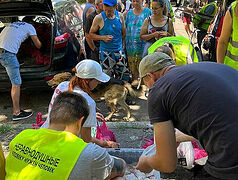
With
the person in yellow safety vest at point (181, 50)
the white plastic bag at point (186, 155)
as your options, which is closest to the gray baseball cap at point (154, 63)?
the person in yellow safety vest at point (181, 50)

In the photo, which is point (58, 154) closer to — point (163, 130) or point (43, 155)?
point (43, 155)

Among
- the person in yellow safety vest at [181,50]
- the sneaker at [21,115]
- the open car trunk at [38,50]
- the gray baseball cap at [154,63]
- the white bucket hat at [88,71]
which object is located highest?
the gray baseball cap at [154,63]

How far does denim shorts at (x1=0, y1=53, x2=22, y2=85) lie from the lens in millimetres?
4074

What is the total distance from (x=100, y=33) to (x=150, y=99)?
3091 mm

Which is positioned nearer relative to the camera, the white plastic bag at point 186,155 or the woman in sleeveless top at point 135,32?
the white plastic bag at point 186,155

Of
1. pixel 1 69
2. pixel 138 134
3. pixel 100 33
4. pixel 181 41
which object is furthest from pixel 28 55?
pixel 181 41

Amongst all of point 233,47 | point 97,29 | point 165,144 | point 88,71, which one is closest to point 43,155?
point 165,144

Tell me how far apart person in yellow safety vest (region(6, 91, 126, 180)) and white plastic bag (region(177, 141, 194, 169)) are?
1148mm

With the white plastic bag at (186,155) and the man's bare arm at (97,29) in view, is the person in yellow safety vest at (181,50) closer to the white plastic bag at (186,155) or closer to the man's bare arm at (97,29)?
the white plastic bag at (186,155)

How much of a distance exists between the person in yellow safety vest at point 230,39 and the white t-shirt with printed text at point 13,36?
2.98 meters

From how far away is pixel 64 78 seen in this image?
3377 millimetres

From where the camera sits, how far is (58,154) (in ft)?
5.01

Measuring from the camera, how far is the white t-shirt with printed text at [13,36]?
4.05 meters

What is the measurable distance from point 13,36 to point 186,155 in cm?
312
